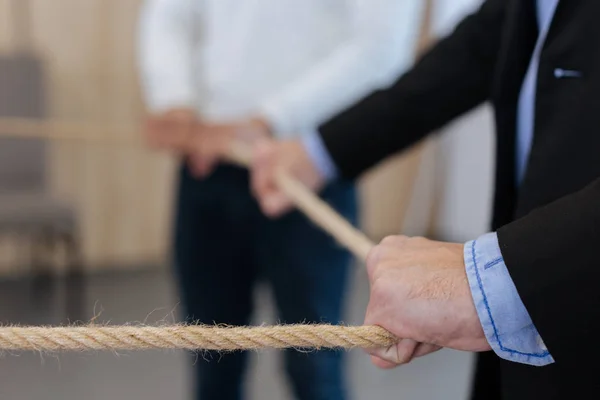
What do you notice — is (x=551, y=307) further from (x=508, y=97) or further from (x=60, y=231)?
(x=60, y=231)

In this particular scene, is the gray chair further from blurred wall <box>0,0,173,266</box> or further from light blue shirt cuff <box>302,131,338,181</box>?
light blue shirt cuff <box>302,131,338,181</box>

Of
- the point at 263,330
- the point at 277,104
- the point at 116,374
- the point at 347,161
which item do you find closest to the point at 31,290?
the point at 116,374

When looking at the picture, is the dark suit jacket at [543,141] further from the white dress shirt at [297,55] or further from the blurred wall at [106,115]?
the blurred wall at [106,115]

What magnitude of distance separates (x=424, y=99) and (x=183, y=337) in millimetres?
520

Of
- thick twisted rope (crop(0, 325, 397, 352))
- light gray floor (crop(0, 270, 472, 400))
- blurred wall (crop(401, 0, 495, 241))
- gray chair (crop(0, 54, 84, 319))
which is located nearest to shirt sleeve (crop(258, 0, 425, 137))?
thick twisted rope (crop(0, 325, 397, 352))

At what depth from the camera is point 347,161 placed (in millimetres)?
1023

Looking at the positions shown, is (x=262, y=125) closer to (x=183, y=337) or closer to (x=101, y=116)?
(x=183, y=337)

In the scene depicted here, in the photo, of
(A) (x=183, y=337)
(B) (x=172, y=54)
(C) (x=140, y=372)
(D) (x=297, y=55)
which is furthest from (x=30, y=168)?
(A) (x=183, y=337)

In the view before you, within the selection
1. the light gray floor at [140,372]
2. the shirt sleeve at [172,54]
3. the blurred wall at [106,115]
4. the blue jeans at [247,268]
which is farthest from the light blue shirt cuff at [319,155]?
the blurred wall at [106,115]

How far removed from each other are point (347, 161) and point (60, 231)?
1.43 m

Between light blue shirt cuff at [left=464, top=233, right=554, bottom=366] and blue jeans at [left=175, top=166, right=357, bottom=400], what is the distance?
2.01 ft

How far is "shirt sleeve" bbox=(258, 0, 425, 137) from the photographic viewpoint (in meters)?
1.15

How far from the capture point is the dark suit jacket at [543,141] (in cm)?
49

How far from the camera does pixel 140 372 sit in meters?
2.09
